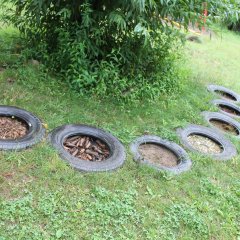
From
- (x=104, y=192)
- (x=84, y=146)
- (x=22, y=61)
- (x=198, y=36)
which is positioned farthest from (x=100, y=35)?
(x=198, y=36)

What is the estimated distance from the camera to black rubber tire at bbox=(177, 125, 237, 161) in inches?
169

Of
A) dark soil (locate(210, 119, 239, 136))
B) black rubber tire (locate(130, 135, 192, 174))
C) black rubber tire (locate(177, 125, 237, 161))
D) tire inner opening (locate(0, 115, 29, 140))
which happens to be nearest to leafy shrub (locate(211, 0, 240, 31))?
dark soil (locate(210, 119, 239, 136))

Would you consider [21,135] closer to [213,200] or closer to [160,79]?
[213,200]

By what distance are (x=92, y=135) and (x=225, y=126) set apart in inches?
90.8

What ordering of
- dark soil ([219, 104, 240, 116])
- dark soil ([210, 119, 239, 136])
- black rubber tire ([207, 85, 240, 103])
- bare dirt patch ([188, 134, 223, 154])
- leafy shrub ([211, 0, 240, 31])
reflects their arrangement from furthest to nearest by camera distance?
black rubber tire ([207, 85, 240, 103]) → dark soil ([219, 104, 240, 116]) → dark soil ([210, 119, 239, 136]) → leafy shrub ([211, 0, 240, 31]) → bare dirt patch ([188, 134, 223, 154])

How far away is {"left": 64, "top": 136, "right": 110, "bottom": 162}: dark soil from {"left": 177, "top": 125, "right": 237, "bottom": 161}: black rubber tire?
1.08 m

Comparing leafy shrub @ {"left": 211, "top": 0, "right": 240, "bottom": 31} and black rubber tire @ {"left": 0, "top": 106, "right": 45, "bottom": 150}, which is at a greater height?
leafy shrub @ {"left": 211, "top": 0, "right": 240, "bottom": 31}

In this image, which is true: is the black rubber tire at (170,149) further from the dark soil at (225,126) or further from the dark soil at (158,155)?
the dark soil at (225,126)

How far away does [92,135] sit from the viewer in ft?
13.0

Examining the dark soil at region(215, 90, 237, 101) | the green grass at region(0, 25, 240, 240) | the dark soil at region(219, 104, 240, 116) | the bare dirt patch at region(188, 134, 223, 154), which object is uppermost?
the dark soil at region(215, 90, 237, 101)

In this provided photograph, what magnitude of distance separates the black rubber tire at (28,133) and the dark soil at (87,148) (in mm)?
324

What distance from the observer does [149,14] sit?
4.71m

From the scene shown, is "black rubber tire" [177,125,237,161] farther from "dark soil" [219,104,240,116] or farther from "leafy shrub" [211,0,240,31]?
"leafy shrub" [211,0,240,31]

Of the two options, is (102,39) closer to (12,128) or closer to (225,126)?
(12,128)
